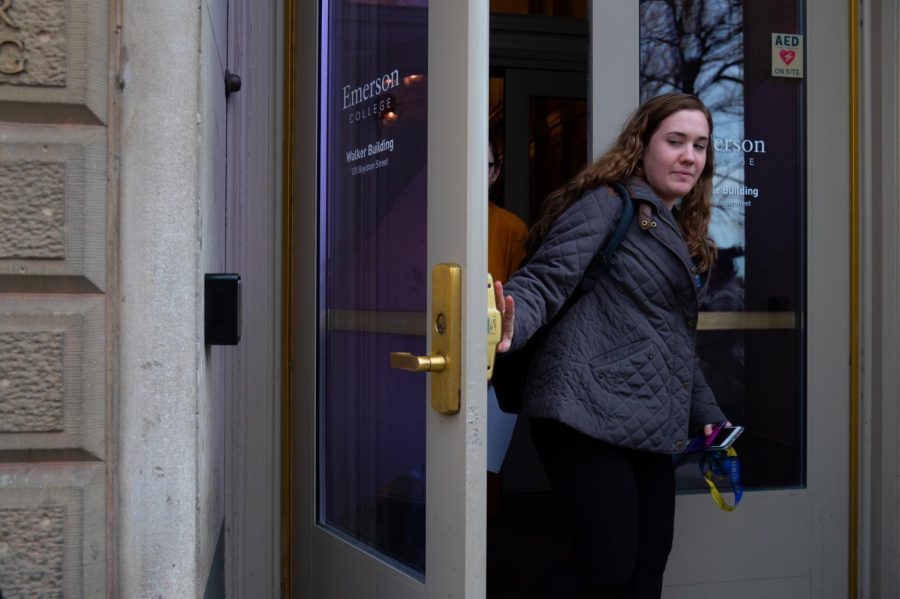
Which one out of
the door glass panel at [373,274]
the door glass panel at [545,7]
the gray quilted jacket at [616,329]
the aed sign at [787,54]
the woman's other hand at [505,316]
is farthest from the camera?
the door glass panel at [545,7]

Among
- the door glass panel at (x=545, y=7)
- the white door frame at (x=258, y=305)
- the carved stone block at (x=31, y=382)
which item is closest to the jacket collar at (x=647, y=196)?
the white door frame at (x=258, y=305)

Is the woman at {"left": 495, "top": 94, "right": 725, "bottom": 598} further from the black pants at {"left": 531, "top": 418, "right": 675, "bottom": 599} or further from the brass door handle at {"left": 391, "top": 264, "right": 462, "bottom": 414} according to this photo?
the brass door handle at {"left": 391, "top": 264, "right": 462, "bottom": 414}

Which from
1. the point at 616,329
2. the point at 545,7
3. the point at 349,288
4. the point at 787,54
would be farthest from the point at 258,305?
the point at 545,7

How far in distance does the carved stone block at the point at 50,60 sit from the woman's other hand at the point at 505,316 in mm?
868

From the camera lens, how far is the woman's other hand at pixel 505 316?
6.93ft

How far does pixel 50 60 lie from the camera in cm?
178

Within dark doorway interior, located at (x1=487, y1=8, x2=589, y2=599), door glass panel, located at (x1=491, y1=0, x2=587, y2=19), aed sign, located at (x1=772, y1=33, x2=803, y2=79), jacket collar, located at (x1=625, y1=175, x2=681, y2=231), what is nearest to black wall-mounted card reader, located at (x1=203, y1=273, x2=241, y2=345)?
jacket collar, located at (x1=625, y1=175, x2=681, y2=231)

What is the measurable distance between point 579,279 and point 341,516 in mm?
1092

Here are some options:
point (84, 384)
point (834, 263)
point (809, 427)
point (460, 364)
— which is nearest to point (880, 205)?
point (834, 263)

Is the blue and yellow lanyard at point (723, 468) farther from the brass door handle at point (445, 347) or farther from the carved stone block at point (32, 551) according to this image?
the carved stone block at point (32, 551)

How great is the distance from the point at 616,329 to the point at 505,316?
0.45 m

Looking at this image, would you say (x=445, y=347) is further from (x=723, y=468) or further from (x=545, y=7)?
(x=545, y=7)

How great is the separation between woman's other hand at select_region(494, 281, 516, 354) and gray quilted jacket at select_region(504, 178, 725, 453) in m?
0.18

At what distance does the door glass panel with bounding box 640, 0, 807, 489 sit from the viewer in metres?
3.28
